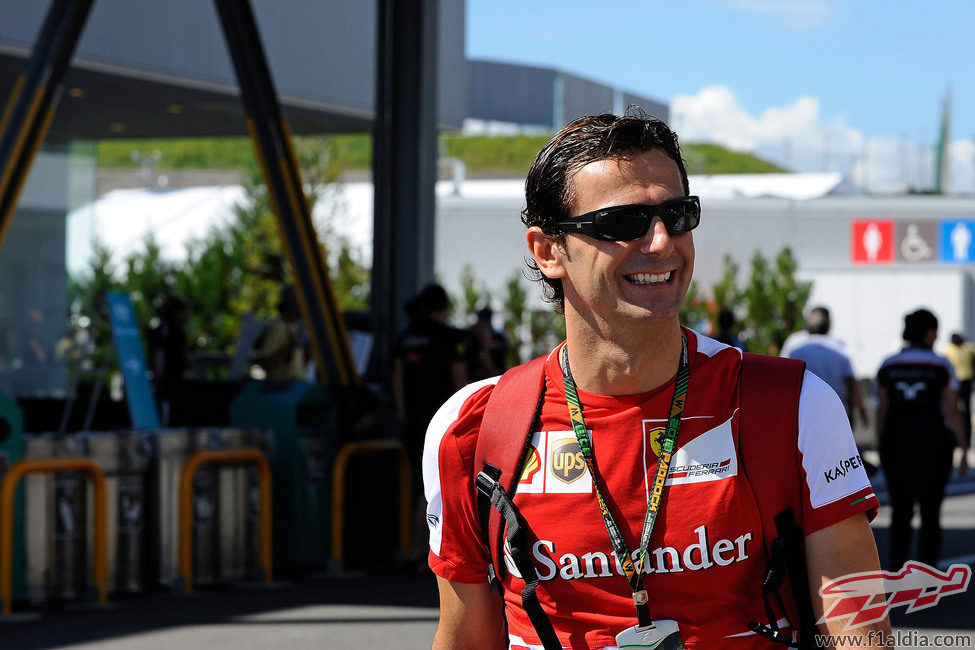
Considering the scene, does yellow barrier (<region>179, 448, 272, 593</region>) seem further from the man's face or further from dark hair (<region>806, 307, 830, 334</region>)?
the man's face

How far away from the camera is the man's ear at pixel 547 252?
239 cm

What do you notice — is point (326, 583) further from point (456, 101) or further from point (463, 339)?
point (456, 101)

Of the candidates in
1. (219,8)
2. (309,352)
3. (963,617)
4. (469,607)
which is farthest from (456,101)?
(469,607)

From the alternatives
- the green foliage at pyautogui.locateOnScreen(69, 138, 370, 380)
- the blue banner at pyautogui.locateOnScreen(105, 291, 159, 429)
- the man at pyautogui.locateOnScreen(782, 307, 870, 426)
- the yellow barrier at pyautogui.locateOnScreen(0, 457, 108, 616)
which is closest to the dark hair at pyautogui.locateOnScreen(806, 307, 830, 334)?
the man at pyautogui.locateOnScreen(782, 307, 870, 426)

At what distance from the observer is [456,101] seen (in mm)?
18266

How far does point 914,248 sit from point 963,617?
26.6 metres

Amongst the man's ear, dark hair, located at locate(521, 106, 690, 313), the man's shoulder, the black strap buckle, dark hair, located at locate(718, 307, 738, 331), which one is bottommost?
the black strap buckle

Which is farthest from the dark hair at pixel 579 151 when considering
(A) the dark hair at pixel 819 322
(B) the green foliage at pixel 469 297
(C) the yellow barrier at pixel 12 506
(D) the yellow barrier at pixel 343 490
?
(B) the green foliage at pixel 469 297

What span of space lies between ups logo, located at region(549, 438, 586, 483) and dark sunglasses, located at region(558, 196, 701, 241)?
348mm

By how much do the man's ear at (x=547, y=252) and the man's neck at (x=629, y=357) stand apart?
127 mm

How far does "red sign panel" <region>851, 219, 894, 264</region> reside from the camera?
1316 inches

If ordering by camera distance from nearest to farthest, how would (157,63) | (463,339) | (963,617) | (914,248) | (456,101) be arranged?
(963,617) < (463,339) < (157,63) < (456,101) < (914,248)

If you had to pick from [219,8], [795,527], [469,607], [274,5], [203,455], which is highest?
[274,5]

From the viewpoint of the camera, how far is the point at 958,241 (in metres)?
32.6
